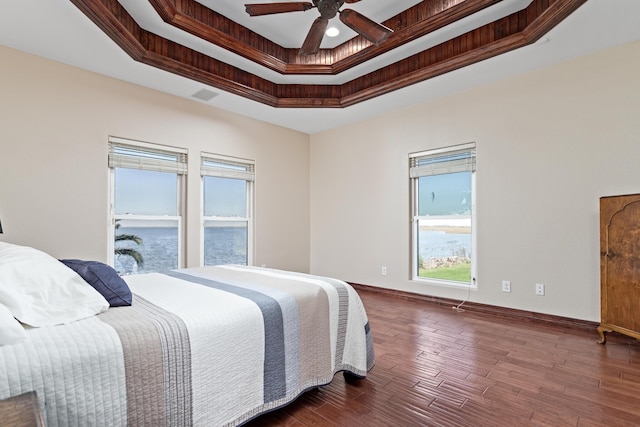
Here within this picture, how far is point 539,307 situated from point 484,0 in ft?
9.48

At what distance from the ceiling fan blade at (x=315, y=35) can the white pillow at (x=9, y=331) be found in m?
2.47

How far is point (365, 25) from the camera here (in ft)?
8.15

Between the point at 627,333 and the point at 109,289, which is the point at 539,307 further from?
the point at 109,289

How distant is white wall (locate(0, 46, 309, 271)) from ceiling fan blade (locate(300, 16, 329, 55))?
1.97 meters

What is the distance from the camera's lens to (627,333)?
254 centimetres

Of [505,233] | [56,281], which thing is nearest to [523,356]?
[505,233]

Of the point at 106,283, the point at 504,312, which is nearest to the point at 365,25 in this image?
the point at 106,283

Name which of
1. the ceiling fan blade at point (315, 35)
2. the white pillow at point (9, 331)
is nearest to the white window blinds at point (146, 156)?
the ceiling fan blade at point (315, 35)

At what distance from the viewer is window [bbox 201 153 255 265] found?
432 centimetres

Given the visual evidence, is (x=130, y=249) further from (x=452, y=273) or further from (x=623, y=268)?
(x=623, y=268)

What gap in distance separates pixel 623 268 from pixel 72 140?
5.03 meters

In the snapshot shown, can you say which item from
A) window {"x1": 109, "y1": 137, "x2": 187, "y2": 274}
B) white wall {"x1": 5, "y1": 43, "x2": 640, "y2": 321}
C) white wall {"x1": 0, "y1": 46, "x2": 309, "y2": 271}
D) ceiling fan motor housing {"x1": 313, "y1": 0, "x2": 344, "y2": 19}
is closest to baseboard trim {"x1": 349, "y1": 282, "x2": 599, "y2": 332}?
white wall {"x1": 5, "y1": 43, "x2": 640, "y2": 321}

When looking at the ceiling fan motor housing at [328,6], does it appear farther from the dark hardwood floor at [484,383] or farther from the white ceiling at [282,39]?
the dark hardwood floor at [484,383]

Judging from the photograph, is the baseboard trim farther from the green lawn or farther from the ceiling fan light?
the ceiling fan light
